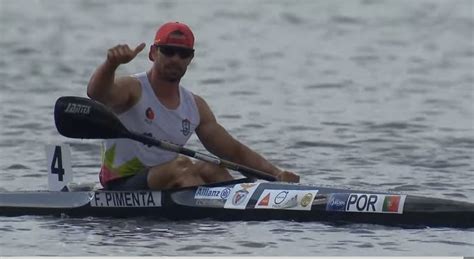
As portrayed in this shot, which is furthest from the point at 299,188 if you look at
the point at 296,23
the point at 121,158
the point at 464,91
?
the point at 296,23

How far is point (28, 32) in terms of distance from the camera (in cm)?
3288

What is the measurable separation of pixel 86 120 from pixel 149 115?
51 centimetres

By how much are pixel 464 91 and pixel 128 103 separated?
1193 centimetres

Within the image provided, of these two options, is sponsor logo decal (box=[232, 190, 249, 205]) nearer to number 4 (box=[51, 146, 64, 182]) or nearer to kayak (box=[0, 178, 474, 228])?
kayak (box=[0, 178, 474, 228])

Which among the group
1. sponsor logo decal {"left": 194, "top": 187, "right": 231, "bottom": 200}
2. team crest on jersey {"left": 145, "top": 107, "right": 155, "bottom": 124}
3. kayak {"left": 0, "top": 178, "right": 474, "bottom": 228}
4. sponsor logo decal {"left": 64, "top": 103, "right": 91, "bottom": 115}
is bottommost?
kayak {"left": 0, "top": 178, "right": 474, "bottom": 228}

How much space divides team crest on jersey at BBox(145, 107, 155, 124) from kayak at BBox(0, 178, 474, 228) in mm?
576

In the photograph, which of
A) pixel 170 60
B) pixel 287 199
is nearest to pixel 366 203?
pixel 287 199

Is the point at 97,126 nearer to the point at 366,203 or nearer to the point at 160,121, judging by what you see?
the point at 160,121

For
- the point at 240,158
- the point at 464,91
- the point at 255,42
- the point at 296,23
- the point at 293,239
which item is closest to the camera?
the point at 293,239

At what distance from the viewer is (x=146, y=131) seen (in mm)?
13977

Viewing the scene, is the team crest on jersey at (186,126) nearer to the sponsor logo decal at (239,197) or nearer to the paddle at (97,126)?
the paddle at (97,126)

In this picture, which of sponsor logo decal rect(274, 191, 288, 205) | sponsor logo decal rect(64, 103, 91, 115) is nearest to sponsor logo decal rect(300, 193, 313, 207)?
sponsor logo decal rect(274, 191, 288, 205)

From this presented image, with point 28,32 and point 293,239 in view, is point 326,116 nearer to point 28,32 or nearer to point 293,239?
point 293,239

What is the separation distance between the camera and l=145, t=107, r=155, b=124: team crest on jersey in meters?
14.0
